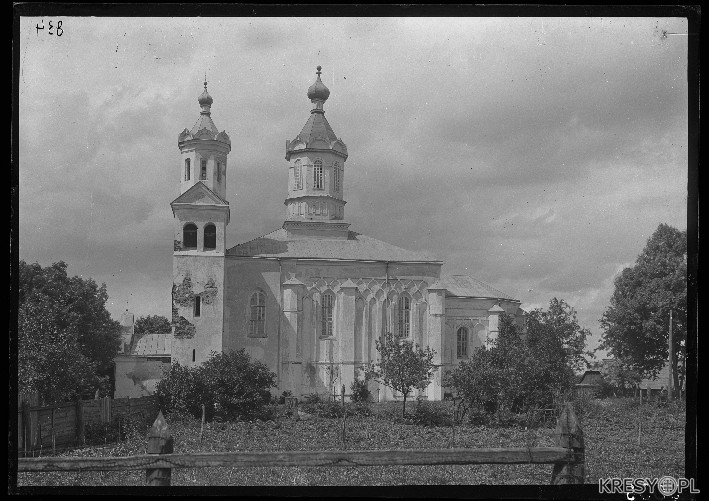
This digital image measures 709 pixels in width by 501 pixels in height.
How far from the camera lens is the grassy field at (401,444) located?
31.2 ft

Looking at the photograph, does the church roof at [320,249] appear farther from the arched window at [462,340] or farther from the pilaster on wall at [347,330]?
the arched window at [462,340]

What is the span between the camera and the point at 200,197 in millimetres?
29438

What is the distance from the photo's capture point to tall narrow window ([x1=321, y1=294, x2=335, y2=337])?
3038cm

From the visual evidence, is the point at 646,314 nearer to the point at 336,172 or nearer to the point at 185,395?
the point at 185,395

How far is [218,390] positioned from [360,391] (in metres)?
9.26

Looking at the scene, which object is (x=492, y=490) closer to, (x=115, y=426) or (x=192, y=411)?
(x=115, y=426)

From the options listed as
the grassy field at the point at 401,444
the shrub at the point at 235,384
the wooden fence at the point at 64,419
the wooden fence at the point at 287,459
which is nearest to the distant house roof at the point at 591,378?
the grassy field at the point at 401,444

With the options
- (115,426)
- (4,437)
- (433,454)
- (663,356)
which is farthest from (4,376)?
(663,356)

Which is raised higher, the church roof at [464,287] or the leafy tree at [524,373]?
the church roof at [464,287]

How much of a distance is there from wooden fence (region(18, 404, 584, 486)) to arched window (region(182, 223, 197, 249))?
884 inches

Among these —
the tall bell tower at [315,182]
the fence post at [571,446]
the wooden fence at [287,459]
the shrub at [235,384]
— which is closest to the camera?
the wooden fence at [287,459]

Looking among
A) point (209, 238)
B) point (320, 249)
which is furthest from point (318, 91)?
point (209, 238)

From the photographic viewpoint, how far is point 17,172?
800 centimetres

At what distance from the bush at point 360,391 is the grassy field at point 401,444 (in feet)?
6.80
